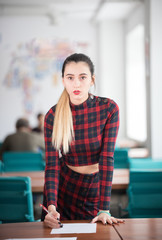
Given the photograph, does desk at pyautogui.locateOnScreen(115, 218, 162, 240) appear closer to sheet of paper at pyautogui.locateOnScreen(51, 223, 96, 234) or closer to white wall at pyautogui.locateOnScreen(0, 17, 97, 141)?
sheet of paper at pyautogui.locateOnScreen(51, 223, 96, 234)

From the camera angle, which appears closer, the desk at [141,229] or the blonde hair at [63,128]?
the desk at [141,229]

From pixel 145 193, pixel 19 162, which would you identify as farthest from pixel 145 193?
pixel 19 162

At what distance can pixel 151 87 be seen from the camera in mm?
5941

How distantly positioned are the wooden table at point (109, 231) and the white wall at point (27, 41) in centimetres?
736

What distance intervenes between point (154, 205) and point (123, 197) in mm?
1239

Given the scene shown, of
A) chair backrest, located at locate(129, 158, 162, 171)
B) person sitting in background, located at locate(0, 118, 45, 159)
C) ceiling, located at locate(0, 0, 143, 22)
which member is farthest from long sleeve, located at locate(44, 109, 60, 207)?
ceiling, located at locate(0, 0, 143, 22)

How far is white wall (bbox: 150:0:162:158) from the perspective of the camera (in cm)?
592

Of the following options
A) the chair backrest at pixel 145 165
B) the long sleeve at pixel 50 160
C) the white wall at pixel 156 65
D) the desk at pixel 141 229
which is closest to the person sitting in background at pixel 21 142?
the chair backrest at pixel 145 165

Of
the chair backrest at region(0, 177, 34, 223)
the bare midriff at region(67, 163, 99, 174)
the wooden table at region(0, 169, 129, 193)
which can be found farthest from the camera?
the wooden table at region(0, 169, 129, 193)

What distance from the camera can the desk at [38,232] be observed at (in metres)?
1.57

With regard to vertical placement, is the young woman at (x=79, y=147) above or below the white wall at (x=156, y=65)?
below

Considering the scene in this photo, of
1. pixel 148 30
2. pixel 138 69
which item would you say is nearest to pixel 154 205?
pixel 148 30

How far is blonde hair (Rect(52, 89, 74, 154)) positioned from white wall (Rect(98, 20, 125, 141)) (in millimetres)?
6957

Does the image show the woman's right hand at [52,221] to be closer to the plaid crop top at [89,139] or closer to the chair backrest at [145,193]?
the plaid crop top at [89,139]
